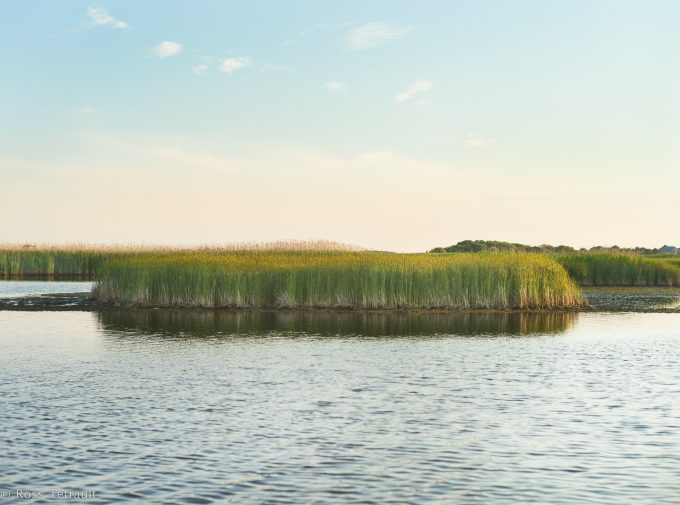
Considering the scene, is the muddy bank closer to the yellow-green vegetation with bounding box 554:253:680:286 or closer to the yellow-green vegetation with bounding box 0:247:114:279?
the yellow-green vegetation with bounding box 554:253:680:286

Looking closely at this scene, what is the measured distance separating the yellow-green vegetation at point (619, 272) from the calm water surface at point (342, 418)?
26769mm

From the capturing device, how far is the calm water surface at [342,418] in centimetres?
802

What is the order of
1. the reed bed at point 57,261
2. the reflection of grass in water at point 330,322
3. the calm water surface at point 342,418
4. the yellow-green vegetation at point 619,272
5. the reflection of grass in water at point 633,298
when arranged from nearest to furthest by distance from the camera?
1. the calm water surface at point 342,418
2. the reflection of grass in water at point 330,322
3. the reflection of grass in water at point 633,298
4. the yellow-green vegetation at point 619,272
5. the reed bed at point 57,261

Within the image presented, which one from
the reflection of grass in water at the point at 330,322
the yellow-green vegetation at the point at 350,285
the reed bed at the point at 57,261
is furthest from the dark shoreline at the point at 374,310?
the reed bed at the point at 57,261

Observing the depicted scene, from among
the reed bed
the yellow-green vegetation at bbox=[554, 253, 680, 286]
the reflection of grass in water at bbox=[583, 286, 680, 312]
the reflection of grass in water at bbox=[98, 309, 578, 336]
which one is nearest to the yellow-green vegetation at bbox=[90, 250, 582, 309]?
the reflection of grass in water at bbox=[98, 309, 578, 336]

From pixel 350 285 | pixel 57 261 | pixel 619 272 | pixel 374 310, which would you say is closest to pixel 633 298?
pixel 619 272

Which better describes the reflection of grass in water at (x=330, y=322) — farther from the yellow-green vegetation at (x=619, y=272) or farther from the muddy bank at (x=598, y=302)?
the yellow-green vegetation at (x=619, y=272)

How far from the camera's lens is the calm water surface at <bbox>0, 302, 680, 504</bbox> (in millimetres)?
8016

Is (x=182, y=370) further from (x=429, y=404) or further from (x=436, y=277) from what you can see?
(x=436, y=277)

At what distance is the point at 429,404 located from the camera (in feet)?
38.9

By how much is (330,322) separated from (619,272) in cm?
2733

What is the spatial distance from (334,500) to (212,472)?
58.4 inches

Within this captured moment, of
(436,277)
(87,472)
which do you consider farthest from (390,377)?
(436,277)

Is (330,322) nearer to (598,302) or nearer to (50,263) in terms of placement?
(598,302)
